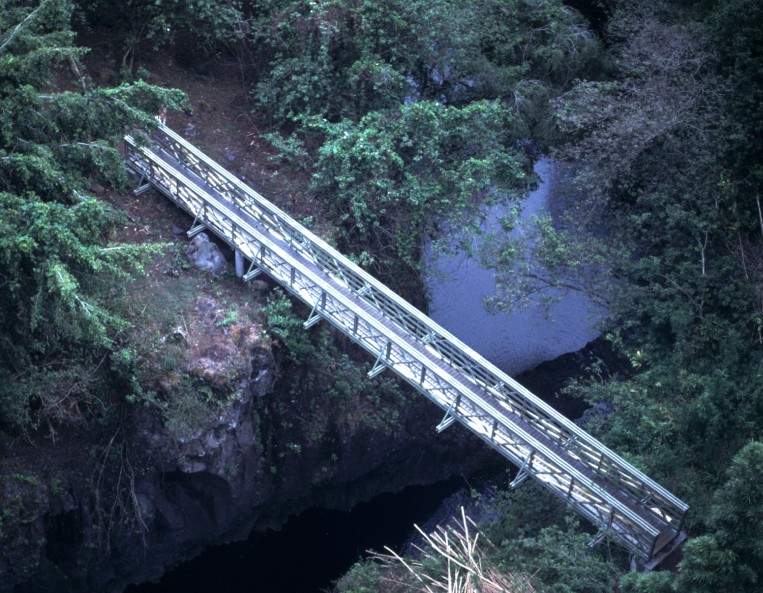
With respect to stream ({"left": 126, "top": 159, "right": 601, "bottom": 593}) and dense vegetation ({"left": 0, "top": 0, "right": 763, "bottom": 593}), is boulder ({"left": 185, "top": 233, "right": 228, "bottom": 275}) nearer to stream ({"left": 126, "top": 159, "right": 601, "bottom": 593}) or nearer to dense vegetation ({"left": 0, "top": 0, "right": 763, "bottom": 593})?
dense vegetation ({"left": 0, "top": 0, "right": 763, "bottom": 593})

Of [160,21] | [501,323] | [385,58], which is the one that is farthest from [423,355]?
[160,21]

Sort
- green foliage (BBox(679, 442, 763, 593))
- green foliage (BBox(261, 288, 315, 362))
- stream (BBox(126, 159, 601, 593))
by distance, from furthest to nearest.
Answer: stream (BBox(126, 159, 601, 593))
green foliage (BBox(261, 288, 315, 362))
green foliage (BBox(679, 442, 763, 593))

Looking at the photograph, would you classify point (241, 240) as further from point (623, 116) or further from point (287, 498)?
point (623, 116)

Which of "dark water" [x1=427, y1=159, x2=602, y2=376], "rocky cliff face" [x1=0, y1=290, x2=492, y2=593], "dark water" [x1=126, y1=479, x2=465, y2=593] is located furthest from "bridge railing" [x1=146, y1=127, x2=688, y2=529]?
"dark water" [x1=126, y1=479, x2=465, y2=593]

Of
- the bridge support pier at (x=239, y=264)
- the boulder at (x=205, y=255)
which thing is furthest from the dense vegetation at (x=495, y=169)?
the bridge support pier at (x=239, y=264)

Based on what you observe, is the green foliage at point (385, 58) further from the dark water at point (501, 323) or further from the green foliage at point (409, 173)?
the dark water at point (501, 323)
